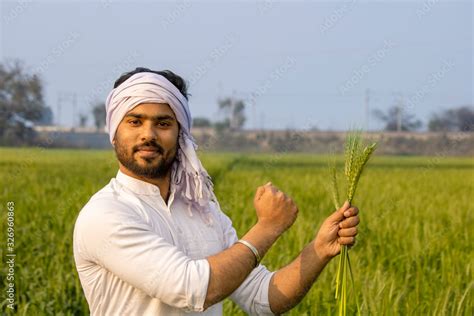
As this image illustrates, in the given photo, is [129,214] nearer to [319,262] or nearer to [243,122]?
[319,262]

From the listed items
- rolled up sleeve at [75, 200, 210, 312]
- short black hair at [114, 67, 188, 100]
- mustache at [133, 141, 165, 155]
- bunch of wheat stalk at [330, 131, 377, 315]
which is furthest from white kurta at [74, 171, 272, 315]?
bunch of wheat stalk at [330, 131, 377, 315]

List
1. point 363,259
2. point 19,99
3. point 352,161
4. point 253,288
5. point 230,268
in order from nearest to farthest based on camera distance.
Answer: point 352,161 < point 230,268 < point 253,288 < point 363,259 < point 19,99

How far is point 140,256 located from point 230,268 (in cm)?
23

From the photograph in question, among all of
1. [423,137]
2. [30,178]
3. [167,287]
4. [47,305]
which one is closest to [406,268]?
[47,305]

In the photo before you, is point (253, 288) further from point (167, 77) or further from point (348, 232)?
point (167, 77)

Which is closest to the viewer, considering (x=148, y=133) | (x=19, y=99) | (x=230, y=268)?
(x=230, y=268)

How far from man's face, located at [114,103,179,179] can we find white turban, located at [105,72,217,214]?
0.07 ft

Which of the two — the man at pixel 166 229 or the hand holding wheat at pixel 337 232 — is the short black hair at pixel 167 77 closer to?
the man at pixel 166 229

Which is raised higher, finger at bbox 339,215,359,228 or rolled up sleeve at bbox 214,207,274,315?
finger at bbox 339,215,359,228

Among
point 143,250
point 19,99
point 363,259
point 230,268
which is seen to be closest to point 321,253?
point 230,268

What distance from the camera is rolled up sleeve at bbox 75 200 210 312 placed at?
212 cm

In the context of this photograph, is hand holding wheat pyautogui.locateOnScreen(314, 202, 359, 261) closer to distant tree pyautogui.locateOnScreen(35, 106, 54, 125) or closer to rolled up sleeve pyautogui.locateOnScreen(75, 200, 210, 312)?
rolled up sleeve pyautogui.locateOnScreen(75, 200, 210, 312)

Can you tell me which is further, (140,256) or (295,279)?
(295,279)

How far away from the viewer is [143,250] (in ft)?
7.14
